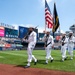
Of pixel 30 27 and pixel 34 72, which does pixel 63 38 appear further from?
pixel 34 72

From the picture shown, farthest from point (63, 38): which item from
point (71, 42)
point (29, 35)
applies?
point (29, 35)

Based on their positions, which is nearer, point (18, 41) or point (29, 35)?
point (29, 35)

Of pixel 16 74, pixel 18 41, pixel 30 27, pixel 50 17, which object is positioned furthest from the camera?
pixel 18 41

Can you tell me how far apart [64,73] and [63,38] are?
562 cm

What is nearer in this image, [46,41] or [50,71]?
[50,71]

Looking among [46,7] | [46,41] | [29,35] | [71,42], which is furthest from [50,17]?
[29,35]

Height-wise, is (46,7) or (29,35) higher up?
(46,7)

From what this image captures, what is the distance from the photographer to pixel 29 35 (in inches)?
444

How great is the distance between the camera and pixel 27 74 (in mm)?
9398

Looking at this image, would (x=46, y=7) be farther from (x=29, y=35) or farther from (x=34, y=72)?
(x=34, y=72)

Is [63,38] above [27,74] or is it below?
above

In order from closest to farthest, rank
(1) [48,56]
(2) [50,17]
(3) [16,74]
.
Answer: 1. (3) [16,74]
2. (1) [48,56]
3. (2) [50,17]

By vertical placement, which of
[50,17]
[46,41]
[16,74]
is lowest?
[16,74]

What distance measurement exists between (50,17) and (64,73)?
47.5 feet
